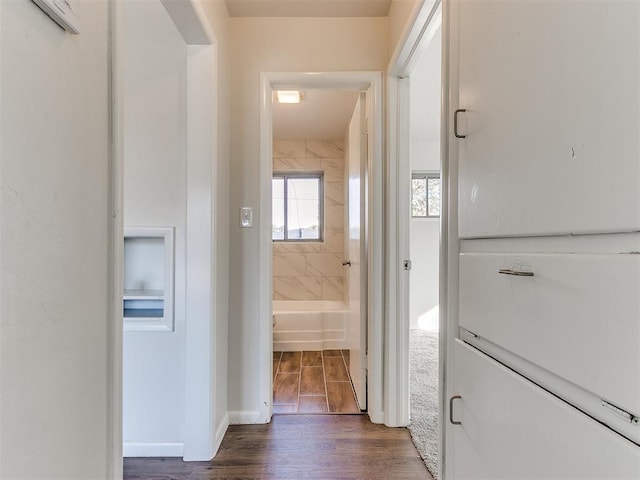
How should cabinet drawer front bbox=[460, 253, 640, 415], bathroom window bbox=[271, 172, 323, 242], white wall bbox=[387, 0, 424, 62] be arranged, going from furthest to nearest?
bathroom window bbox=[271, 172, 323, 242], white wall bbox=[387, 0, 424, 62], cabinet drawer front bbox=[460, 253, 640, 415]

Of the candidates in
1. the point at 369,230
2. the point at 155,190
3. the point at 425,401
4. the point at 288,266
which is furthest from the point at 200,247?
the point at 288,266

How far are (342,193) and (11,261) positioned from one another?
3909 millimetres

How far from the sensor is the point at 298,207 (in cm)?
443

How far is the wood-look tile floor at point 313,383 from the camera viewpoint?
2117 mm

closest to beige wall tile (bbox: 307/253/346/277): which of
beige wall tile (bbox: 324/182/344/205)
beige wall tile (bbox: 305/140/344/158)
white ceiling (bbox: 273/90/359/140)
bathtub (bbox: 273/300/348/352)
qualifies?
beige wall tile (bbox: 324/182/344/205)

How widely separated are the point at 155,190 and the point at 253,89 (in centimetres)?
85

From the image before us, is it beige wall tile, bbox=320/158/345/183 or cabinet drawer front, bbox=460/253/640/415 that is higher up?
beige wall tile, bbox=320/158/345/183

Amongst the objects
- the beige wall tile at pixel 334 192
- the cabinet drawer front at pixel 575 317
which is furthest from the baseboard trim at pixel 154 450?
the beige wall tile at pixel 334 192

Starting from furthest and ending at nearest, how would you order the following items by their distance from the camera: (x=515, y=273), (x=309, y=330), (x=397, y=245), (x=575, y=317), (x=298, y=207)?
(x=298, y=207)
(x=309, y=330)
(x=397, y=245)
(x=515, y=273)
(x=575, y=317)

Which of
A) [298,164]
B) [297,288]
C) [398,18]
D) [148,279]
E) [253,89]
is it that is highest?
[398,18]

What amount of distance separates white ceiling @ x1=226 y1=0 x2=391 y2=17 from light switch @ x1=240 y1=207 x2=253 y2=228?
1156 mm

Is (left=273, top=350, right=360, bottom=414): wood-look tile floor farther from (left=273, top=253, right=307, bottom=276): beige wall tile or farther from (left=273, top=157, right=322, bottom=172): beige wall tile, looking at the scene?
(left=273, top=157, right=322, bottom=172): beige wall tile

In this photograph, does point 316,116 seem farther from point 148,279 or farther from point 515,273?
point 515,273

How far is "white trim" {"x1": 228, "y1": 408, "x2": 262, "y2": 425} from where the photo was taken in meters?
1.91
